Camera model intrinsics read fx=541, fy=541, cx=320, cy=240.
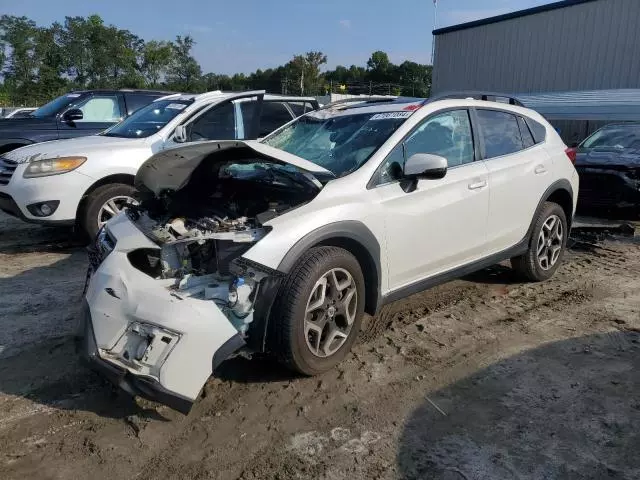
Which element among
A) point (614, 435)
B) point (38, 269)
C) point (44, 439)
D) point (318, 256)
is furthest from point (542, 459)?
point (38, 269)

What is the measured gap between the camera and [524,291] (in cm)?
523

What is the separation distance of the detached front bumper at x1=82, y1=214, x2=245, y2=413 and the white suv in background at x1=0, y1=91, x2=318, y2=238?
3.41 m

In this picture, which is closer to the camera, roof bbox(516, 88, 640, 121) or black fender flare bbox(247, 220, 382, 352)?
black fender flare bbox(247, 220, 382, 352)

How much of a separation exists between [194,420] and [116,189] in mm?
4022

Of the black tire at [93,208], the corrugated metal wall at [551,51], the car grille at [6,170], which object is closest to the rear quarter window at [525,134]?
the black tire at [93,208]

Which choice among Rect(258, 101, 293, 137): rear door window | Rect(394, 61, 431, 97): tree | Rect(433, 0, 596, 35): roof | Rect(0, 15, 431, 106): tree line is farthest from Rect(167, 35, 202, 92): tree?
Rect(258, 101, 293, 137): rear door window

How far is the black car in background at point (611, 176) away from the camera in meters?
8.45

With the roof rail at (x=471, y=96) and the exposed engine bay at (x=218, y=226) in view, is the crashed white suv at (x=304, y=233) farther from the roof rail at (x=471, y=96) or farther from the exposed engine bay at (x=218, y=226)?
the roof rail at (x=471, y=96)

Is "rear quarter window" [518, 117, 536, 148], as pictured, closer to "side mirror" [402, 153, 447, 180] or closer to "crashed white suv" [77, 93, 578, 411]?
"crashed white suv" [77, 93, 578, 411]

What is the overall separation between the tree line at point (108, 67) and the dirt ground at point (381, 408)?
3996cm

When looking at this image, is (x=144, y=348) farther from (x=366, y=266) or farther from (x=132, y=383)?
(x=366, y=266)

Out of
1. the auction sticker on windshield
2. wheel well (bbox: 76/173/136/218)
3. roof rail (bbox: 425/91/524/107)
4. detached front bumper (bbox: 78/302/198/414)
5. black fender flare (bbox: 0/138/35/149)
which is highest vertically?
roof rail (bbox: 425/91/524/107)

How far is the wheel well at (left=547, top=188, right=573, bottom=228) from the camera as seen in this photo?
17.9 feet

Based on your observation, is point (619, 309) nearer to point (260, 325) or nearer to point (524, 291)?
point (524, 291)
